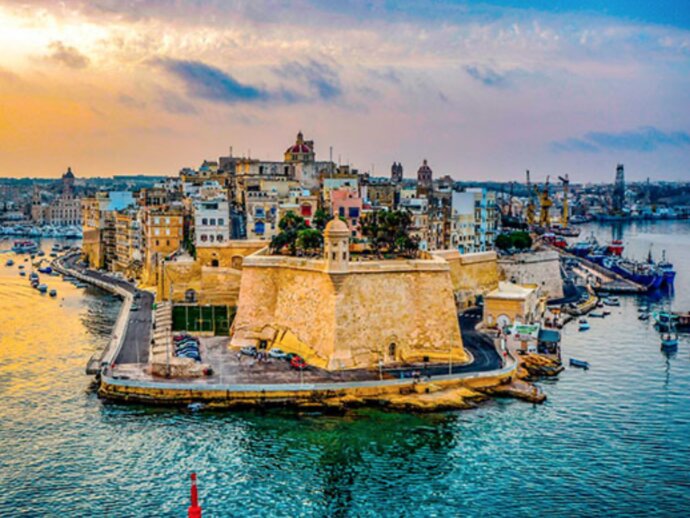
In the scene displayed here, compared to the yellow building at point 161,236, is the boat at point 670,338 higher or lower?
lower

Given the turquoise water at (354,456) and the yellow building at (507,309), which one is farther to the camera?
the yellow building at (507,309)

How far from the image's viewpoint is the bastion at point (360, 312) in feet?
108

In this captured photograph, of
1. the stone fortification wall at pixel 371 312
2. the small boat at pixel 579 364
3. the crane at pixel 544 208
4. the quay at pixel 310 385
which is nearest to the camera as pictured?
the quay at pixel 310 385

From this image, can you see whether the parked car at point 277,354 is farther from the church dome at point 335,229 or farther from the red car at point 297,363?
the church dome at point 335,229

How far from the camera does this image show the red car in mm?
32969

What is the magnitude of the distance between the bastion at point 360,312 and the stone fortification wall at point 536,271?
818 inches

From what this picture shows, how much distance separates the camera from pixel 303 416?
2872cm

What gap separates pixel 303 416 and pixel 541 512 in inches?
400

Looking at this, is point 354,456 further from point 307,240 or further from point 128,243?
point 128,243

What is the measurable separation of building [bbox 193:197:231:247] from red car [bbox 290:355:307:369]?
1854 cm

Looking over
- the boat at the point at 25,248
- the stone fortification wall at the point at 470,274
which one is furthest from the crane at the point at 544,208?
the boat at the point at 25,248

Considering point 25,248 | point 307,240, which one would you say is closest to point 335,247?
point 307,240

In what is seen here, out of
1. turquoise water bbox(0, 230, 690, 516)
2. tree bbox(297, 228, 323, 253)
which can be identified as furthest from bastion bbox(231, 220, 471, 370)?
tree bbox(297, 228, 323, 253)

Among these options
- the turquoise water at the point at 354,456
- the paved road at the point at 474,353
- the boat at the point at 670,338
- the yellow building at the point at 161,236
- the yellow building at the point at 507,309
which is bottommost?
the turquoise water at the point at 354,456
